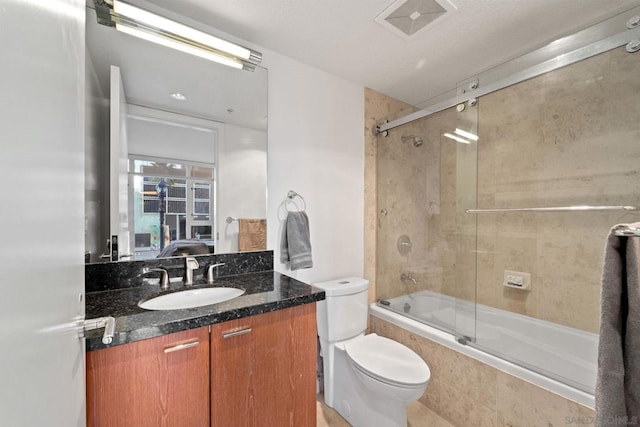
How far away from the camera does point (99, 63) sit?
1195 mm

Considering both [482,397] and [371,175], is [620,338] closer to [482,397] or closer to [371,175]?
[482,397]

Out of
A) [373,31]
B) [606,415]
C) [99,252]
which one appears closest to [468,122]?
[373,31]

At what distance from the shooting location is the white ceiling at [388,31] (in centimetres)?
135

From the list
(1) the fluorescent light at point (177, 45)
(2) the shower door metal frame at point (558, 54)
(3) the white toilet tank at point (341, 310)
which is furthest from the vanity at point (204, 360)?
(2) the shower door metal frame at point (558, 54)

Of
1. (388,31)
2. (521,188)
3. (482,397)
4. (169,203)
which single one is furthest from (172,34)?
(482,397)

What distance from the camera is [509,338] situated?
69.8 inches

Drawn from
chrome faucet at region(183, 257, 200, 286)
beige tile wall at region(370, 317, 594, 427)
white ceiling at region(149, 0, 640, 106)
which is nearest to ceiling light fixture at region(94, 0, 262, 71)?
white ceiling at region(149, 0, 640, 106)

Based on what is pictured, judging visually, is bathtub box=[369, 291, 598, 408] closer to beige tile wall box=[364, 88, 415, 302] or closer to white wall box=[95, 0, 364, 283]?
beige tile wall box=[364, 88, 415, 302]

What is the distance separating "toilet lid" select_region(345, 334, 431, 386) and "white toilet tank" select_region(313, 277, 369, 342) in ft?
0.32

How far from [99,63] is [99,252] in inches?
34.7

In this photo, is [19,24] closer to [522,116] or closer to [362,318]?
[362,318]

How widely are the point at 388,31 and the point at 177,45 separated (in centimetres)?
120

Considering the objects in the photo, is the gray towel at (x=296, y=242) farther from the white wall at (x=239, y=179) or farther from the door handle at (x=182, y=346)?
the door handle at (x=182, y=346)

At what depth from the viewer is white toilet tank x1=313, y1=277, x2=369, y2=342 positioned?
1704 mm
